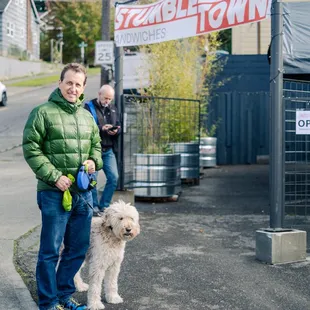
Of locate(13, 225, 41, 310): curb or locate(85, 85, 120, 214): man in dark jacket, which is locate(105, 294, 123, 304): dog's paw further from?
locate(85, 85, 120, 214): man in dark jacket

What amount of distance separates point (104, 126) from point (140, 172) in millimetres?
2004

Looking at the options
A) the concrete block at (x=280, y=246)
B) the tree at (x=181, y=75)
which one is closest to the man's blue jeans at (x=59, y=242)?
the concrete block at (x=280, y=246)

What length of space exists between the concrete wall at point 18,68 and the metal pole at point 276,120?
3531cm

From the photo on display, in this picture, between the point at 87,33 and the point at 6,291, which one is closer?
the point at 6,291

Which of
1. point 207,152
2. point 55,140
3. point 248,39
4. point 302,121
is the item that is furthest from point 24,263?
point 248,39

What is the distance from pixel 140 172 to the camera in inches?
417

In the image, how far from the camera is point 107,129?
877 centimetres

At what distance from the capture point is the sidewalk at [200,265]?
5578 mm

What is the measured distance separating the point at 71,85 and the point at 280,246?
3.19m

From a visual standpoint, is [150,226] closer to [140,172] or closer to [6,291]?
[140,172]

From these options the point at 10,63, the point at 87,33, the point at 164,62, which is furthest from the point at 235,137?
the point at 87,33

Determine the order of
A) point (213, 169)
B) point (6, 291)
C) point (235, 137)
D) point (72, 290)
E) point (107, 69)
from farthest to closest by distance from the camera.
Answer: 1. point (107, 69)
2. point (235, 137)
3. point (213, 169)
4. point (6, 291)
5. point (72, 290)

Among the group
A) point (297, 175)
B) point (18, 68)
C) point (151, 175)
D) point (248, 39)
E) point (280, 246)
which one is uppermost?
point (18, 68)

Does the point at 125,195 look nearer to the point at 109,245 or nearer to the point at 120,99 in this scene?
the point at 120,99
